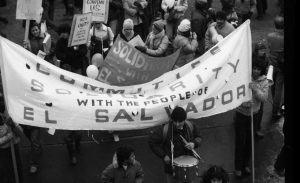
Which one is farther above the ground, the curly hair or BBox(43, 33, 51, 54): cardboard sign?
BBox(43, 33, 51, 54): cardboard sign

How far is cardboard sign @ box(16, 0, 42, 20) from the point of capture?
933 centimetres

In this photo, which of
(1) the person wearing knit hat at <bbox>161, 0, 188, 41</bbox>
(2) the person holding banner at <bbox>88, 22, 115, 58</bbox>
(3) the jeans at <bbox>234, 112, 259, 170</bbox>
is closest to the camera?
(3) the jeans at <bbox>234, 112, 259, 170</bbox>

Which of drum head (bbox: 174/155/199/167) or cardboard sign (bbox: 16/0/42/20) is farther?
cardboard sign (bbox: 16/0/42/20)

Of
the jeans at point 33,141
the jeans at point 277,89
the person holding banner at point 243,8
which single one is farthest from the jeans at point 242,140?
the person holding banner at point 243,8

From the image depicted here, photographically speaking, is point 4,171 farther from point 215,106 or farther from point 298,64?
point 298,64

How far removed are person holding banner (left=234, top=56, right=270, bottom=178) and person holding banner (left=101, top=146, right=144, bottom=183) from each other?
187 centimetres

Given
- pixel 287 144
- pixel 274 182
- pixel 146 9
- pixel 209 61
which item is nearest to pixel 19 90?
pixel 209 61

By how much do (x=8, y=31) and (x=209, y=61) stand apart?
8103mm

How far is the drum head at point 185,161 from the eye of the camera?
633cm

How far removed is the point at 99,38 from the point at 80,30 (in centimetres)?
51

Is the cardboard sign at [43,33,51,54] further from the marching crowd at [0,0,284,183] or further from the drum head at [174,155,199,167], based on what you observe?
the drum head at [174,155,199,167]

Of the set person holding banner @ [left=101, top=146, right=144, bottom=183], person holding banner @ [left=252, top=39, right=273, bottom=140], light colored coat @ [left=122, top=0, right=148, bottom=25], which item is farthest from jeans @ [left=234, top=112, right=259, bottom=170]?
light colored coat @ [left=122, top=0, right=148, bottom=25]

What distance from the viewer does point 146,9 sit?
12.4 metres

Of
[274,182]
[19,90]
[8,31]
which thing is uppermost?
[8,31]
